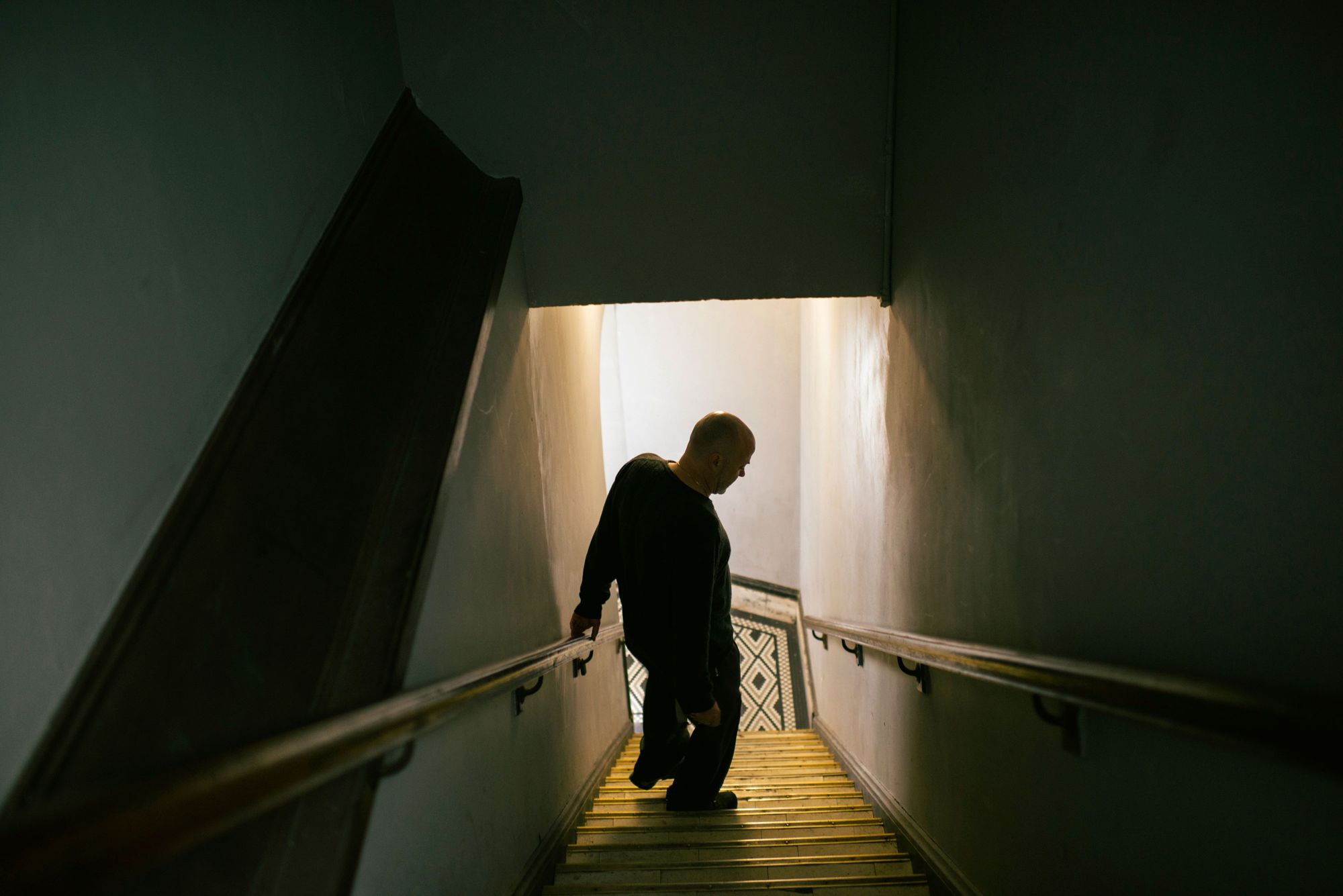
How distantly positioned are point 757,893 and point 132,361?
6.57 feet

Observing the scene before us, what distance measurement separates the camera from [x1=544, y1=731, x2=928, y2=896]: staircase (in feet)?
7.28

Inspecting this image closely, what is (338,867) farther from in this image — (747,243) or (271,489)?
(747,243)

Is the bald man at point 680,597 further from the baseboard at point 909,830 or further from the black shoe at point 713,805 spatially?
the baseboard at point 909,830

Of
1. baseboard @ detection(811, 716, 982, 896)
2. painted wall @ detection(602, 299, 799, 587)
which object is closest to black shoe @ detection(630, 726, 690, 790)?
baseboard @ detection(811, 716, 982, 896)

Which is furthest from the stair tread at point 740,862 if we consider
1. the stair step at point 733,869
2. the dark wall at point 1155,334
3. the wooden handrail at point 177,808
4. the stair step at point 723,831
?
the wooden handrail at point 177,808

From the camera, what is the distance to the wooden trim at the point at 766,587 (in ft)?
27.8

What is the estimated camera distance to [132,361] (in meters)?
1.29

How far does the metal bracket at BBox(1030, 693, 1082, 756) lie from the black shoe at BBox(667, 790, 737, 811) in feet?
6.30

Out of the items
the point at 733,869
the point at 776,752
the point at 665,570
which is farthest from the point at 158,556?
the point at 776,752

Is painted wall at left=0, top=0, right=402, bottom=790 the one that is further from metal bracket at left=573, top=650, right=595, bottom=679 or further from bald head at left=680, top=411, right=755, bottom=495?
metal bracket at left=573, top=650, right=595, bottom=679

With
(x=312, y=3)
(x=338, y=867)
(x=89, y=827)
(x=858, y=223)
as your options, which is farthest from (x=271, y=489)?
(x=858, y=223)

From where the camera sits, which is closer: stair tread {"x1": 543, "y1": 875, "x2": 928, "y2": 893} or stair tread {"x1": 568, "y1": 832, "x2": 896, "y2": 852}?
stair tread {"x1": 543, "y1": 875, "x2": 928, "y2": 893}

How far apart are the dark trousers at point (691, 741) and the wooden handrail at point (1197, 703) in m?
1.63

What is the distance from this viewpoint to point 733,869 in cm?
239
